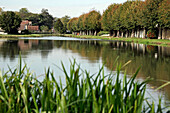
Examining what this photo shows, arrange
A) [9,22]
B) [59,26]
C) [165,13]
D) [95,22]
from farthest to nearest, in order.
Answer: [59,26], [95,22], [9,22], [165,13]

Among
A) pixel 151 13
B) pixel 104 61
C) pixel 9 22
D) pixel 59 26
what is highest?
pixel 151 13

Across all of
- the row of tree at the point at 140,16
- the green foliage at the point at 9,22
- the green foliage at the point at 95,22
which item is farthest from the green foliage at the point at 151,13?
the green foliage at the point at 9,22

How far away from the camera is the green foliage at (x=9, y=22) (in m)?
117

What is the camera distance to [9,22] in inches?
4592

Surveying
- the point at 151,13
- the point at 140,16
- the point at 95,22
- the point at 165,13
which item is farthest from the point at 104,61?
the point at 95,22

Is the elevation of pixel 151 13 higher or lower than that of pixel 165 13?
higher

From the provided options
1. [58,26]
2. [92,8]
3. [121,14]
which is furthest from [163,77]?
[58,26]

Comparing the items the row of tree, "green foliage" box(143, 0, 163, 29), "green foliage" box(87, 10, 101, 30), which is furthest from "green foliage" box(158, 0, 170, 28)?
"green foliage" box(87, 10, 101, 30)

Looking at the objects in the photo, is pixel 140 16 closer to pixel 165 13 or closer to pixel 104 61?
pixel 165 13

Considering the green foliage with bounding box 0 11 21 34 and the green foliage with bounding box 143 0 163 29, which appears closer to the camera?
the green foliage with bounding box 143 0 163 29

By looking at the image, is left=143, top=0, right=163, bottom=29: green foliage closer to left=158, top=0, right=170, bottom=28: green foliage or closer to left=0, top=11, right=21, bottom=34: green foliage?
left=158, top=0, right=170, bottom=28: green foliage

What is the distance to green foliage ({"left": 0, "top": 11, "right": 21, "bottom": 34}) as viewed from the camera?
116625mm

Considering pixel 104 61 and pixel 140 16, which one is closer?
pixel 104 61

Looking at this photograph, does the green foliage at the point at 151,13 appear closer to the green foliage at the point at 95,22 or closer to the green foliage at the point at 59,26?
the green foliage at the point at 95,22
